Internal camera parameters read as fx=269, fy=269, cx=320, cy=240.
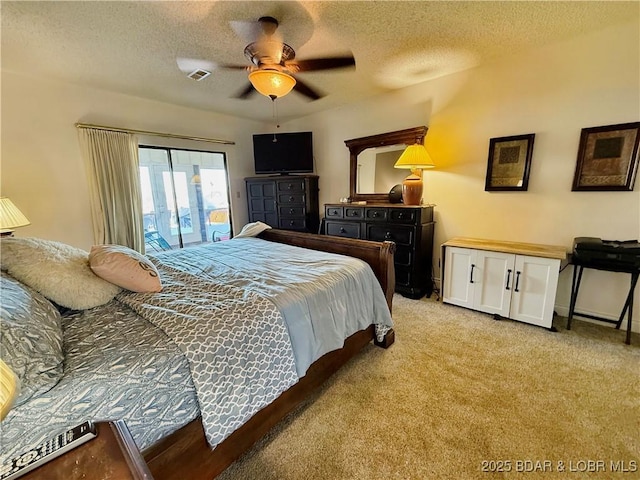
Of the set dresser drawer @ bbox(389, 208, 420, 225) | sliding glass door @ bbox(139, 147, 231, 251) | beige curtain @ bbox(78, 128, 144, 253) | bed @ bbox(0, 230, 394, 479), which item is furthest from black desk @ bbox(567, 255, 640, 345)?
beige curtain @ bbox(78, 128, 144, 253)

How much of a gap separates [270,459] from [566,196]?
10.7ft

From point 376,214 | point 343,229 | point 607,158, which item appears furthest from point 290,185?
point 607,158

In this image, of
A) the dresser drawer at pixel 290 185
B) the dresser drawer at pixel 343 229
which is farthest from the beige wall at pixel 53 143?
the dresser drawer at pixel 343 229

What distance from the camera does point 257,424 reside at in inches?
55.5

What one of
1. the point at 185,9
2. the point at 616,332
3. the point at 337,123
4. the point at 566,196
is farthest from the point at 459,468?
the point at 337,123

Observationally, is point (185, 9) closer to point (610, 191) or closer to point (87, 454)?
point (87, 454)

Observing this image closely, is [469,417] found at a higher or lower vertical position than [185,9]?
lower

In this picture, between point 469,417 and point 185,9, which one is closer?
point 469,417

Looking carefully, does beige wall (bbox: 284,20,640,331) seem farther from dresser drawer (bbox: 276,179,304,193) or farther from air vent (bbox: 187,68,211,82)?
air vent (bbox: 187,68,211,82)

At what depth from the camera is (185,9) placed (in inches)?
73.4

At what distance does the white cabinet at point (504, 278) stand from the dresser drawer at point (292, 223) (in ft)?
7.43

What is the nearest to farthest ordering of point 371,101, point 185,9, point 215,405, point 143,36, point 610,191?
point 215,405 < point 185,9 < point 143,36 < point 610,191 < point 371,101

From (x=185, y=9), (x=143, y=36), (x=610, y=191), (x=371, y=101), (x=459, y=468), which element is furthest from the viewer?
(x=371, y=101)

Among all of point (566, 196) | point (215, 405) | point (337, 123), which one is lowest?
point (215, 405)
